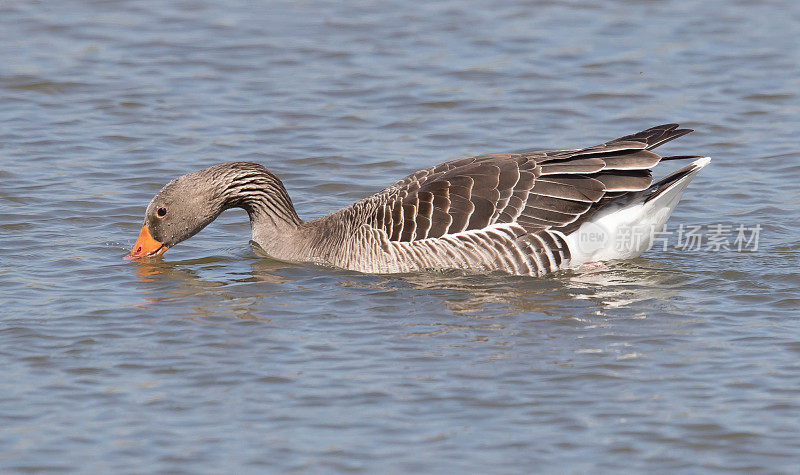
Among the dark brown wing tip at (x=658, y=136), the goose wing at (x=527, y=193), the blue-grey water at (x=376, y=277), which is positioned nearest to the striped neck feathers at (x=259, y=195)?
the blue-grey water at (x=376, y=277)

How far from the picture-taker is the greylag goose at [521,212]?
409 inches

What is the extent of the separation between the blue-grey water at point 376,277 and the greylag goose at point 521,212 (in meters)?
0.25

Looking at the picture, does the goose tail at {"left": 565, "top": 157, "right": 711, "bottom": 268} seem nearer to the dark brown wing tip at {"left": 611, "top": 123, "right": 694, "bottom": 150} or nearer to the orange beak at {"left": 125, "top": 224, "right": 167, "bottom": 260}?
the dark brown wing tip at {"left": 611, "top": 123, "right": 694, "bottom": 150}

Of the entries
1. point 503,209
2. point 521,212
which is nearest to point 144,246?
point 503,209

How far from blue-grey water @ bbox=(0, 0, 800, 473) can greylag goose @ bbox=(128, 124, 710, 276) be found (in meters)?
0.25

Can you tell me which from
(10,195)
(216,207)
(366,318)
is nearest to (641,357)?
(366,318)

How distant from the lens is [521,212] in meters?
10.4

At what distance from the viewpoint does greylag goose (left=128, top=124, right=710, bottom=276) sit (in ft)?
34.1

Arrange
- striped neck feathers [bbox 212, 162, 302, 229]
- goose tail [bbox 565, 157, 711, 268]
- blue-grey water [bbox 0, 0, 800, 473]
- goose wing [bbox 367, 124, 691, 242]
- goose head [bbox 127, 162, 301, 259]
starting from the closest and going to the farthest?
blue-grey water [bbox 0, 0, 800, 473], goose wing [bbox 367, 124, 691, 242], goose tail [bbox 565, 157, 711, 268], goose head [bbox 127, 162, 301, 259], striped neck feathers [bbox 212, 162, 302, 229]

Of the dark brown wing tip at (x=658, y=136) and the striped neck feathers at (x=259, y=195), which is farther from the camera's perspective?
the striped neck feathers at (x=259, y=195)

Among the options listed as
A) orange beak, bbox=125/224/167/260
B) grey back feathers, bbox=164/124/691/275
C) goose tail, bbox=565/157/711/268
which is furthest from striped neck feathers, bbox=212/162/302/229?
goose tail, bbox=565/157/711/268

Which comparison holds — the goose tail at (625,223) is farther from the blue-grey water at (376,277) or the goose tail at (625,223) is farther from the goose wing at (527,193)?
the blue-grey water at (376,277)

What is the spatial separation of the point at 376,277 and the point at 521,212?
1425 mm

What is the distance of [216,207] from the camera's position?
11141mm
